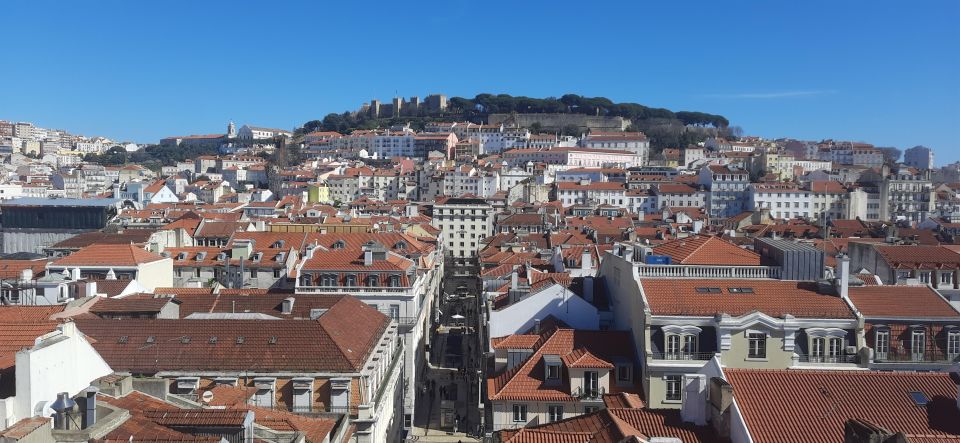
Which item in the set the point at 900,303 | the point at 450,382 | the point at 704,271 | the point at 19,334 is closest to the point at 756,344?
the point at 704,271

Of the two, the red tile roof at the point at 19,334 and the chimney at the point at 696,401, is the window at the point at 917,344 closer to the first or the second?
the chimney at the point at 696,401

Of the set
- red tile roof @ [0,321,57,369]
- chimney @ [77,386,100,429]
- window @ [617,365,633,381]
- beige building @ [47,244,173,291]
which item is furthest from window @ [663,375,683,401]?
beige building @ [47,244,173,291]

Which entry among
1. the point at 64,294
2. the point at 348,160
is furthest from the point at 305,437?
the point at 348,160

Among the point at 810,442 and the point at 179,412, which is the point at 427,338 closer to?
the point at 179,412

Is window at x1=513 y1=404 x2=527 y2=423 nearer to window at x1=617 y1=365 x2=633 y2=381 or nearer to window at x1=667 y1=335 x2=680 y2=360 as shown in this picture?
window at x1=617 y1=365 x2=633 y2=381

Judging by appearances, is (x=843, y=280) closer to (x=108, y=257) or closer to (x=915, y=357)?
(x=915, y=357)

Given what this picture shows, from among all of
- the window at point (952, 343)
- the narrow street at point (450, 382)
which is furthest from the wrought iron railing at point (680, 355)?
the narrow street at point (450, 382)

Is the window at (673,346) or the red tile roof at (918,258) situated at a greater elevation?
the red tile roof at (918,258)
